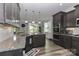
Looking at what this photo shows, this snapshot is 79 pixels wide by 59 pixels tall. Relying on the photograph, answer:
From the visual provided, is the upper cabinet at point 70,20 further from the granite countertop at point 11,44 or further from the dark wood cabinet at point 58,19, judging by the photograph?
the granite countertop at point 11,44

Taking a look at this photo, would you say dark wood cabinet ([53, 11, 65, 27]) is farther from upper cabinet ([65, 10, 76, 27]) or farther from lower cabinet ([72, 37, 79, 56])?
lower cabinet ([72, 37, 79, 56])

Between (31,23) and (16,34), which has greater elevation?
(31,23)

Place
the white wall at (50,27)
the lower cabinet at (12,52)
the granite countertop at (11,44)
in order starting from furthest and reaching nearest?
the white wall at (50,27) < the granite countertop at (11,44) < the lower cabinet at (12,52)

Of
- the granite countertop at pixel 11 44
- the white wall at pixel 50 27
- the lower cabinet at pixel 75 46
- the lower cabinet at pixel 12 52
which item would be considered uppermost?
the white wall at pixel 50 27

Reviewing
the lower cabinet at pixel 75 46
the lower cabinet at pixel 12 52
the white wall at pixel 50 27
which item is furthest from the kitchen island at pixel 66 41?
the lower cabinet at pixel 12 52

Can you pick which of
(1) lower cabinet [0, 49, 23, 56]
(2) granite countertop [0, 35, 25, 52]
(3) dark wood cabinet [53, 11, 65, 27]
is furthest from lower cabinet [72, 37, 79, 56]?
(1) lower cabinet [0, 49, 23, 56]

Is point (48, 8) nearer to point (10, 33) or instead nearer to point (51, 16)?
point (51, 16)

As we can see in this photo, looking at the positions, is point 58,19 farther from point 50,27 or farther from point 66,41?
point 66,41

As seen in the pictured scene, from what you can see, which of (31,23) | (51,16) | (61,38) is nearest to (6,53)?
(31,23)

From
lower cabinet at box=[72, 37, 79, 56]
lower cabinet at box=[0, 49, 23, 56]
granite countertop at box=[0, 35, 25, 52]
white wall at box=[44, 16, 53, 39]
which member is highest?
white wall at box=[44, 16, 53, 39]

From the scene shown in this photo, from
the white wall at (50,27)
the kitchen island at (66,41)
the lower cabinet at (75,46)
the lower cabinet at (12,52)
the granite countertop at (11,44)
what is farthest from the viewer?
the lower cabinet at (75,46)

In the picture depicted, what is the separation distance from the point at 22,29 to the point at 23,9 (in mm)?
626

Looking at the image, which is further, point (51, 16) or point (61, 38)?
point (61, 38)

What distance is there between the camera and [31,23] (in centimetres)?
251
